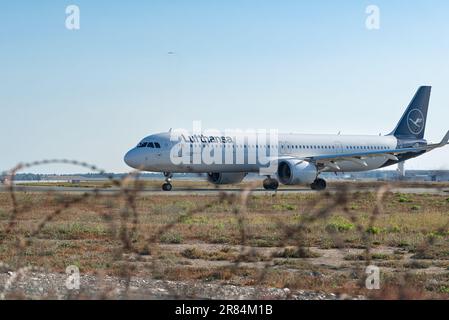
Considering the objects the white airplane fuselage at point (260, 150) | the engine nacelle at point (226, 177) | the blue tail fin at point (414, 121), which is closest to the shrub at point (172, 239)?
the white airplane fuselage at point (260, 150)

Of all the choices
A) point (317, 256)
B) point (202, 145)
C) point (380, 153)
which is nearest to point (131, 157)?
point (202, 145)

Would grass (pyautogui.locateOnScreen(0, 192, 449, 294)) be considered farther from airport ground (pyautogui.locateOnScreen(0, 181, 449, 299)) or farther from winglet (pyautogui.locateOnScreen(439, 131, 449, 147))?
winglet (pyautogui.locateOnScreen(439, 131, 449, 147))

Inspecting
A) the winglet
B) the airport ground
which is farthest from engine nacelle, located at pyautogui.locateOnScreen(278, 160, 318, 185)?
the airport ground

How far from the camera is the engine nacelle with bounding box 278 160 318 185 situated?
39.8 meters

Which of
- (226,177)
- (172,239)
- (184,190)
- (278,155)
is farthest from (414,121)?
(172,239)

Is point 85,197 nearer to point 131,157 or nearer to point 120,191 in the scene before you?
point 120,191

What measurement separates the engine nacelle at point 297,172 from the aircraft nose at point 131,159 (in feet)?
27.7

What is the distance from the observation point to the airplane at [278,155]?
39469 millimetres

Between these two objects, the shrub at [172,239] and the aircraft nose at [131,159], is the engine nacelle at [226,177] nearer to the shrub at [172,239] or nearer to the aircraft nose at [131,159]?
the aircraft nose at [131,159]
